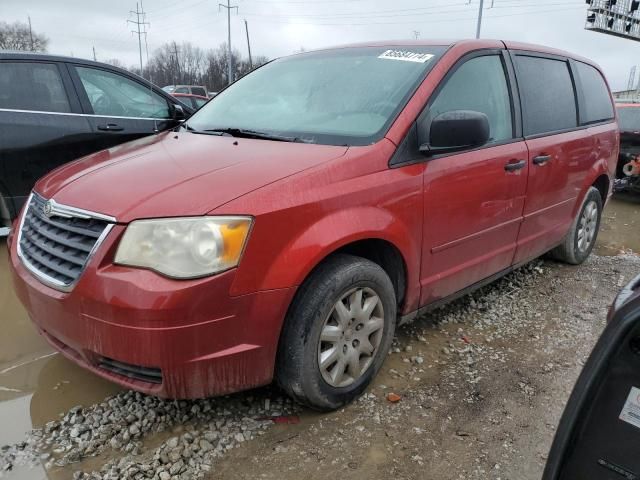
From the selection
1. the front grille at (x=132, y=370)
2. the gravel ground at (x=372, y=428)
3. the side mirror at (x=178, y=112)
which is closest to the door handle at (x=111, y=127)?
the side mirror at (x=178, y=112)

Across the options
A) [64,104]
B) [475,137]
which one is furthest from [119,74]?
[475,137]

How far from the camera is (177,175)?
2.19 meters

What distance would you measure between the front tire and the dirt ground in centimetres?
17

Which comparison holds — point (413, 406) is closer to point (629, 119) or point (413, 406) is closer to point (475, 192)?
point (475, 192)

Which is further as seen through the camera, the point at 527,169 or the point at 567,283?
the point at 567,283

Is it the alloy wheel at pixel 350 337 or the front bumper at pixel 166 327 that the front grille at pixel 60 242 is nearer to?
the front bumper at pixel 166 327

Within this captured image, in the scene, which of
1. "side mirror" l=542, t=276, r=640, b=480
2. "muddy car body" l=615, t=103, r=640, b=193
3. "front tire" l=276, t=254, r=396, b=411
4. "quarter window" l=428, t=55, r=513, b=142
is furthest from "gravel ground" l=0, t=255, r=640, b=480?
"muddy car body" l=615, t=103, r=640, b=193

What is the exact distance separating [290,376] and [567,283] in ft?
9.84

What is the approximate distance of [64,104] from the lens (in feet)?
14.6

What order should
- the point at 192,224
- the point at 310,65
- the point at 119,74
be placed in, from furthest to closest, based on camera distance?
the point at 119,74, the point at 310,65, the point at 192,224

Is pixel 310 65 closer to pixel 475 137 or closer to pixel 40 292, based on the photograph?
pixel 475 137

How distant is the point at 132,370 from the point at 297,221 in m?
0.89

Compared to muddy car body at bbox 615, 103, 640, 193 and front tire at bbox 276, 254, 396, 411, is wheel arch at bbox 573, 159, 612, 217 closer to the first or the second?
front tire at bbox 276, 254, 396, 411

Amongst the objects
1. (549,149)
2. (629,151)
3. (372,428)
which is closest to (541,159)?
(549,149)
